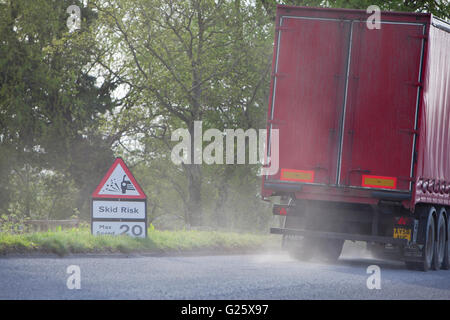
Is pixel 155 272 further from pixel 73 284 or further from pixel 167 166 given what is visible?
pixel 167 166

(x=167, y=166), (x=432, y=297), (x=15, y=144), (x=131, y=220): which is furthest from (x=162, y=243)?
(x=167, y=166)

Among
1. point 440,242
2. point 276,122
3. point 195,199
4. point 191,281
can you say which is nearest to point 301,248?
point 276,122

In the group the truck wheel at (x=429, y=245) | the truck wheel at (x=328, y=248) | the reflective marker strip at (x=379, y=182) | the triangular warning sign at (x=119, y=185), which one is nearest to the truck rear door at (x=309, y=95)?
the reflective marker strip at (x=379, y=182)

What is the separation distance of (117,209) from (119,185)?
1.41 feet

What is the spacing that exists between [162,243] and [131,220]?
2.72ft

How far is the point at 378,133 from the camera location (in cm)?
1412

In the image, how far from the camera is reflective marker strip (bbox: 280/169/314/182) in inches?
571

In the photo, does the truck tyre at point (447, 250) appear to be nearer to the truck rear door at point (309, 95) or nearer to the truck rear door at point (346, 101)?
the truck rear door at point (346, 101)

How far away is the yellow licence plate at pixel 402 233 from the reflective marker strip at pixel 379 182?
0.92 metres

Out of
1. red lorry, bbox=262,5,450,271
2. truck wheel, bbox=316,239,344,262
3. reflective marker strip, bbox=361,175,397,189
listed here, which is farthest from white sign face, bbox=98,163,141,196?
reflective marker strip, bbox=361,175,397,189

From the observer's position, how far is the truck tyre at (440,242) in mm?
15938

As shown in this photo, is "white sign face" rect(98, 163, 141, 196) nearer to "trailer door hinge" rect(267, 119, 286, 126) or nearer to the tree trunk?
"trailer door hinge" rect(267, 119, 286, 126)

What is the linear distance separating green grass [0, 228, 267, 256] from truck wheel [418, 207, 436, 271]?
4322mm
